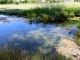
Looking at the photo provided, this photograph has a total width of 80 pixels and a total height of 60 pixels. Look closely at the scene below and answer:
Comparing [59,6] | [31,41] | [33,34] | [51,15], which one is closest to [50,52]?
[31,41]

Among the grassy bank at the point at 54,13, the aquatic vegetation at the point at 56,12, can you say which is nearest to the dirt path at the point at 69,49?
the grassy bank at the point at 54,13

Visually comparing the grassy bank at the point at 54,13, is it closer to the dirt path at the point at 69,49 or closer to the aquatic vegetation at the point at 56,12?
the aquatic vegetation at the point at 56,12

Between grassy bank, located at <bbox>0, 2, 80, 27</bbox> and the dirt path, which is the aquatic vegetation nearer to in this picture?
grassy bank, located at <bbox>0, 2, 80, 27</bbox>

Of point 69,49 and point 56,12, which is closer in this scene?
point 69,49

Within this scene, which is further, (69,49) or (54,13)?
(54,13)

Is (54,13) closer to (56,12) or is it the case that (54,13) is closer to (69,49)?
(56,12)

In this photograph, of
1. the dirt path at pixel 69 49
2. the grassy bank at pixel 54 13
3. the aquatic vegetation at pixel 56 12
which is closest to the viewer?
the dirt path at pixel 69 49

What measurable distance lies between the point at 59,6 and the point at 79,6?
1821mm

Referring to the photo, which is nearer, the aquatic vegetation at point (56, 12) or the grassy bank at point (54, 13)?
the grassy bank at point (54, 13)

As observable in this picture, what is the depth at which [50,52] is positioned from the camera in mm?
6418

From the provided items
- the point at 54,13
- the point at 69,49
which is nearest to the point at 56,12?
the point at 54,13

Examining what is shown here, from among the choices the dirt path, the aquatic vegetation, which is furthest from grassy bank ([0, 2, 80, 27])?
the dirt path

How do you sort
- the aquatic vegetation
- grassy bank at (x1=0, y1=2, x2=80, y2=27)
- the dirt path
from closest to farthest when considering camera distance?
the dirt path
grassy bank at (x1=0, y1=2, x2=80, y2=27)
the aquatic vegetation

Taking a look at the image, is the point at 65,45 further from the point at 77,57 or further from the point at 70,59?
the point at 70,59
